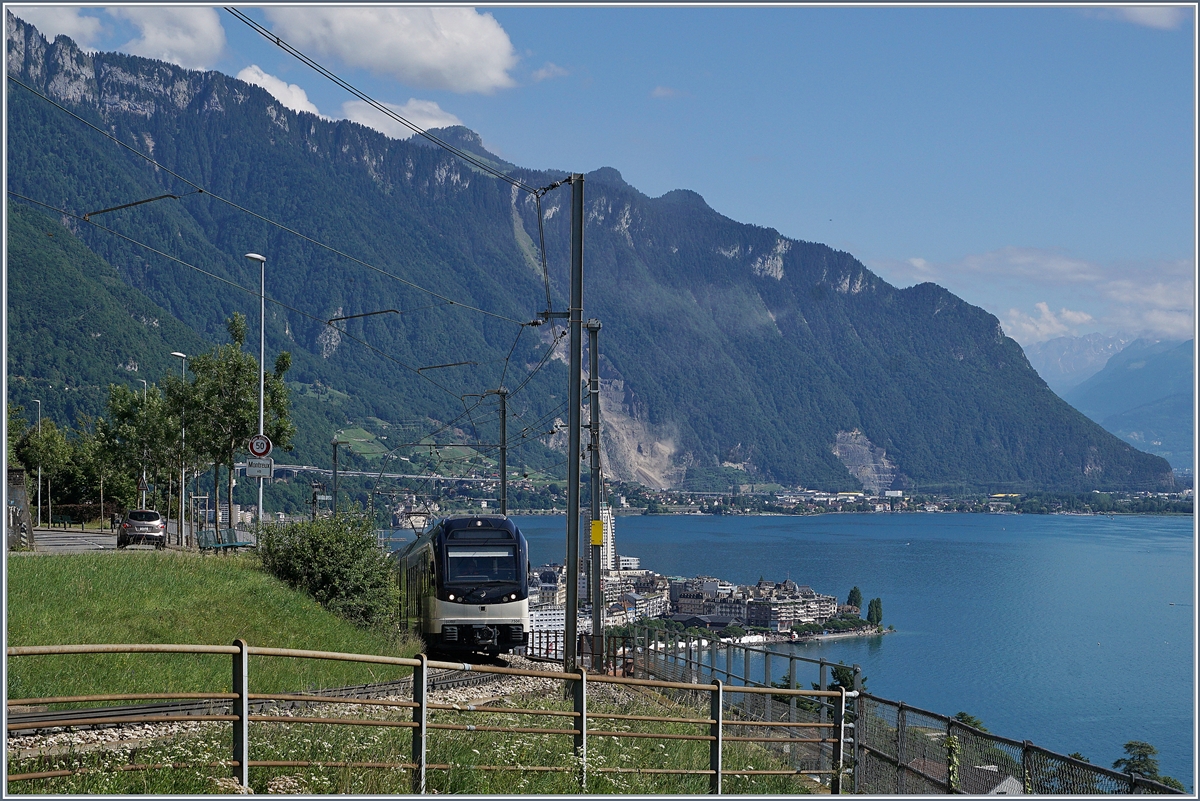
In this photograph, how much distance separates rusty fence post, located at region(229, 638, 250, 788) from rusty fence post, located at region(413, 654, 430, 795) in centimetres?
121

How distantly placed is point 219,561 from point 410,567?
4871 millimetres

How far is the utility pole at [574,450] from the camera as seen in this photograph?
18156 millimetres

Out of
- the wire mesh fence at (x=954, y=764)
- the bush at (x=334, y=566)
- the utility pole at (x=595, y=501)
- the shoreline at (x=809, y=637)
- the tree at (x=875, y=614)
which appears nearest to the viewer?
the wire mesh fence at (x=954, y=764)

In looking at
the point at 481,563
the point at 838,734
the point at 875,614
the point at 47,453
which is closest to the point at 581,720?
the point at 838,734

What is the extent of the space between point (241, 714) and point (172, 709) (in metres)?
4.99

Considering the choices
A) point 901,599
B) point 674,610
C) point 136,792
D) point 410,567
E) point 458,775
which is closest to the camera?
point 136,792

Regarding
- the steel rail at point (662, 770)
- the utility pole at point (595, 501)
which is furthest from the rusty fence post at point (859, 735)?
the utility pole at point (595, 501)

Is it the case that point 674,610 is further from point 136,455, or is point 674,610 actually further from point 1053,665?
point 136,455

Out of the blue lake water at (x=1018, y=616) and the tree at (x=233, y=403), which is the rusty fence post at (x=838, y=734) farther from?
the blue lake water at (x=1018, y=616)

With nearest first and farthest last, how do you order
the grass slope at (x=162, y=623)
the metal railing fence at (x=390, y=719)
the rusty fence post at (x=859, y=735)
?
the metal railing fence at (x=390, y=719)
the rusty fence post at (x=859, y=735)
the grass slope at (x=162, y=623)

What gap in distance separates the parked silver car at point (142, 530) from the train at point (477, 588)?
18.3 metres

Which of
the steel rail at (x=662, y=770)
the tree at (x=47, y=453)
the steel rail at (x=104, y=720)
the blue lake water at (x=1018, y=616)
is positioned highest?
the tree at (x=47, y=453)

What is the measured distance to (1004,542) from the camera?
174 metres

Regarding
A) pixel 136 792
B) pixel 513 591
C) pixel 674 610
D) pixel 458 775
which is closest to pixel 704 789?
pixel 458 775
